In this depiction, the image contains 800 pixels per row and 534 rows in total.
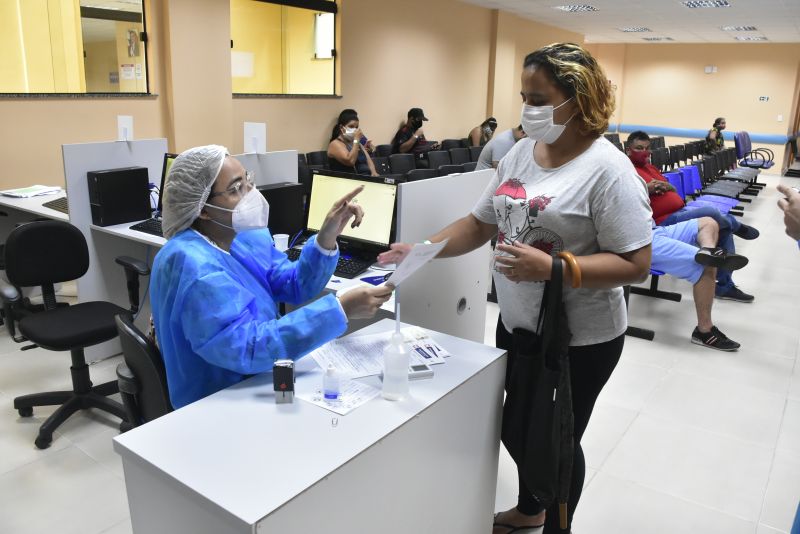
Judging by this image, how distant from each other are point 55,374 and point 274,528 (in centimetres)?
277

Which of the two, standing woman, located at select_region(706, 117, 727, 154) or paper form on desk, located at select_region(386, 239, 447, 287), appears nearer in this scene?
paper form on desk, located at select_region(386, 239, 447, 287)

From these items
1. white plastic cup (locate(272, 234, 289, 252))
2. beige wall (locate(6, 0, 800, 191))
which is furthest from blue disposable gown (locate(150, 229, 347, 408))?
beige wall (locate(6, 0, 800, 191))

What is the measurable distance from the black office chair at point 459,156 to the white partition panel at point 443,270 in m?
5.78

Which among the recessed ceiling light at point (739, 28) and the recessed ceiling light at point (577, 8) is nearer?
the recessed ceiling light at point (577, 8)

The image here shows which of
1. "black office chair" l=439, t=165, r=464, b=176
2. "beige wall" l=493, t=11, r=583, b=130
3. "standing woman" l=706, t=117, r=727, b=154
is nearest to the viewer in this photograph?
"black office chair" l=439, t=165, r=464, b=176

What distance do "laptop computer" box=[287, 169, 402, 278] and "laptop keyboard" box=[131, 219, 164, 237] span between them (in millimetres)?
908

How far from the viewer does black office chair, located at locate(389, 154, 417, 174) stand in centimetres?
725

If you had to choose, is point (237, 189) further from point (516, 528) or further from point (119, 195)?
point (119, 195)

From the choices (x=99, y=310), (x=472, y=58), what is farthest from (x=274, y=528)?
(x=472, y=58)

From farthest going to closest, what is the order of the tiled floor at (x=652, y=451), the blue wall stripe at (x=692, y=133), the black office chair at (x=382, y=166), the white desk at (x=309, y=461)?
the blue wall stripe at (x=692, y=133)
the black office chair at (x=382, y=166)
the tiled floor at (x=652, y=451)
the white desk at (x=309, y=461)

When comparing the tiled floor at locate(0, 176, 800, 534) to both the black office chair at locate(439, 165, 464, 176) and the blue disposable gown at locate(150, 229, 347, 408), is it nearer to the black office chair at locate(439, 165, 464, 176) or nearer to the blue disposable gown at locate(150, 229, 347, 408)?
the blue disposable gown at locate(150, 229, 347, 408)

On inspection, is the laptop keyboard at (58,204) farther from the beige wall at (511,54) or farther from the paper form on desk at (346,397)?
the beige wall at (511,54)

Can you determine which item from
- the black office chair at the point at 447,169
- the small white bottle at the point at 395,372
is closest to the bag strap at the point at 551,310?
the small white bottle at the point at 395,372

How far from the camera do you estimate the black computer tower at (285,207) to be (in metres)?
3.00
